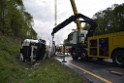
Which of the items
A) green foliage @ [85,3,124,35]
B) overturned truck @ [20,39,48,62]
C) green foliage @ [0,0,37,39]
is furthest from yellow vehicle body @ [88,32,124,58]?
green foliage @ [85,3,124,35]

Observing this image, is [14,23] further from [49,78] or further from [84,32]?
[49,78]

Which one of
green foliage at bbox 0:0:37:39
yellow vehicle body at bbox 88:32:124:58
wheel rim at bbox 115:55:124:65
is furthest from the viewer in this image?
green foliage at bbox 0:0:37:39

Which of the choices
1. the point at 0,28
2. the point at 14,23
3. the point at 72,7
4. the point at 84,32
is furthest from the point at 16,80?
the point at 14,23

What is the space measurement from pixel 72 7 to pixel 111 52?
13434mm

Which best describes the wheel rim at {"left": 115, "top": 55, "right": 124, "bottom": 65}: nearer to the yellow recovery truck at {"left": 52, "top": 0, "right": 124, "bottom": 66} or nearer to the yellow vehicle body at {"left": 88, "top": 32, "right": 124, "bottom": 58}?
the yellow recovery truck at {"left": 52, "top": 0, "right": 124, "bottom": 66}

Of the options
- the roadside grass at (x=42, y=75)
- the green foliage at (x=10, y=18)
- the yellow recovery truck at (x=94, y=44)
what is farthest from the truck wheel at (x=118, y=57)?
the green foliage at (x=10, y=18)

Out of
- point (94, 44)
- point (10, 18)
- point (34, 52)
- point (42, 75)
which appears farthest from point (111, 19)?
point (42, 75)

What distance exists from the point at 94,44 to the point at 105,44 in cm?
180

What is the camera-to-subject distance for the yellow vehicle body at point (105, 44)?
15.4m

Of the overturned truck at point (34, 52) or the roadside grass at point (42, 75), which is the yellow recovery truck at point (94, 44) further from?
the roadside grass at point (42, 75)

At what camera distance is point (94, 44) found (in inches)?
736

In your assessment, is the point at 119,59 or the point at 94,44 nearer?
the point at 119,59

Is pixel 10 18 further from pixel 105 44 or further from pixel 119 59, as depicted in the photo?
pixel 119 59

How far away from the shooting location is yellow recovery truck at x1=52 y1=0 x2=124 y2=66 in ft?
51.2
